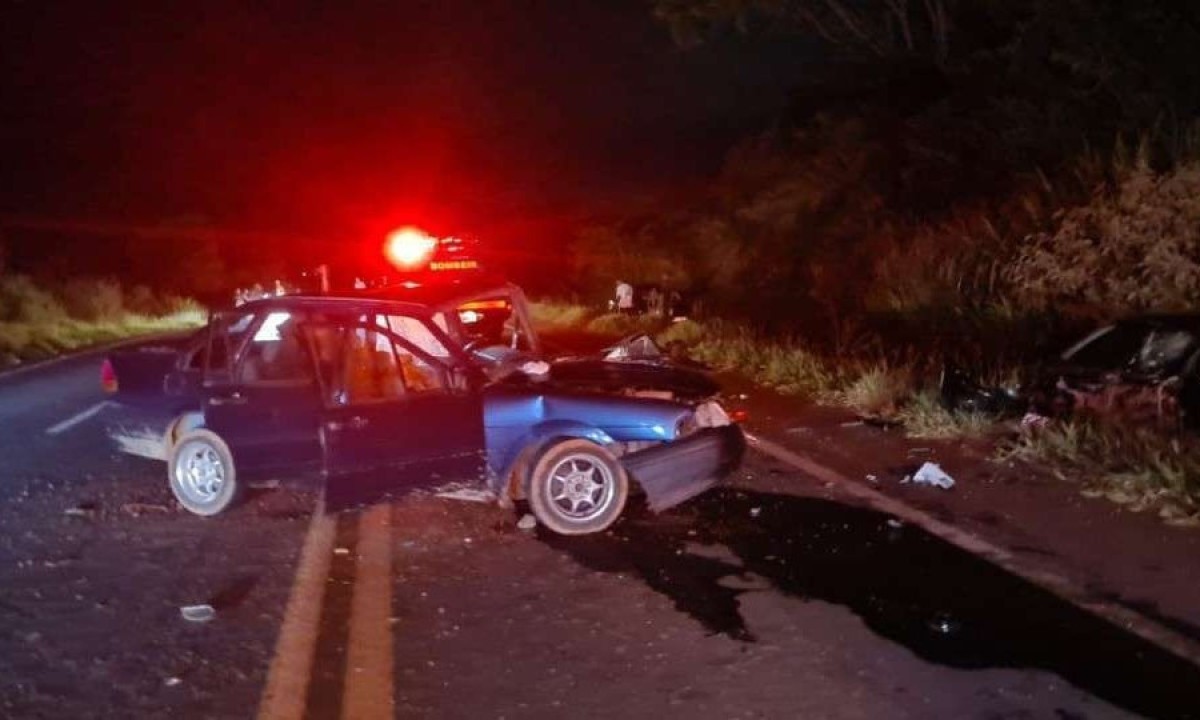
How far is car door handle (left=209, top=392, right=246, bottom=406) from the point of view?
9359 mm

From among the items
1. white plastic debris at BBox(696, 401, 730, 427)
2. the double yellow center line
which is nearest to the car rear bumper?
the double yellow center line

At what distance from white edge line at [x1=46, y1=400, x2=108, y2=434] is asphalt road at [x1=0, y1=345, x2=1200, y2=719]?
4.19 metres

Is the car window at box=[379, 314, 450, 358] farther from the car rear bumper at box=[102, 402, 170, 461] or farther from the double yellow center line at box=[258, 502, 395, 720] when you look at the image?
the car rear bumper at box=[102, 402, 170, 461]

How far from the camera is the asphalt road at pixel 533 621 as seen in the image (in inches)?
226

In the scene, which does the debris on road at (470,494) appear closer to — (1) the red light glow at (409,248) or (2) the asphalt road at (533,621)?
(2) the asphalt road at (533,621)

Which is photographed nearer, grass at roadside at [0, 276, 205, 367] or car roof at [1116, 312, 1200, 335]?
car roof at [1116, 312, 1200, 335]

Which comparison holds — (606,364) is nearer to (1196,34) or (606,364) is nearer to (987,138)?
(1196,34)

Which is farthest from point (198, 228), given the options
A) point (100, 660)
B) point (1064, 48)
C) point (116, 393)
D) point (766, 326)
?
point (100, 660)

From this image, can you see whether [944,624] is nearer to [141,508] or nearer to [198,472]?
[198,472]

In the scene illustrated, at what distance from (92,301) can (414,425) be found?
30.8 metres

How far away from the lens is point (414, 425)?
8961mm

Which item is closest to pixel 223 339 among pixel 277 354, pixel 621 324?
pixel 277 354

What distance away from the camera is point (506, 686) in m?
5.91

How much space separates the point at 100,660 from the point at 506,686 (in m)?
1.95
